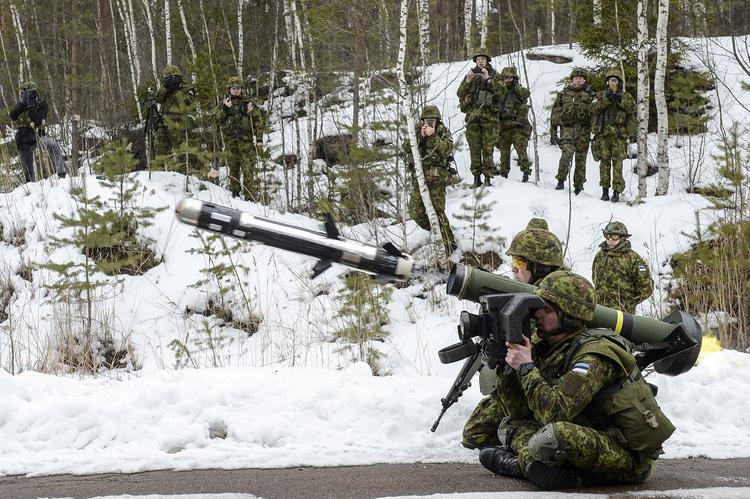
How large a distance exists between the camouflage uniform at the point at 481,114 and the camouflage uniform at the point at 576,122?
45.5 inches

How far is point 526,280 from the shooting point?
450cm

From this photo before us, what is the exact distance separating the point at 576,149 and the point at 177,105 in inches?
280

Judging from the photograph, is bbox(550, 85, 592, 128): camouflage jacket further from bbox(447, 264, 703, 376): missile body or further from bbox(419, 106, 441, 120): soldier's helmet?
bbox(447, 264, 703, 376): missile body

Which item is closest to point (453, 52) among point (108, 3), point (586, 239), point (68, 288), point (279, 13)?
point (279, 13)

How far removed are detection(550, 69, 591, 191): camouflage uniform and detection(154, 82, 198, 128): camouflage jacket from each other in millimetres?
6441

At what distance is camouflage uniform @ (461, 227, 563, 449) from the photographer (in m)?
4.37

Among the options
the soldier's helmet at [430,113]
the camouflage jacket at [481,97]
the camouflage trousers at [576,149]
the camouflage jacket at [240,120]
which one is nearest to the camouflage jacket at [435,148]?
the soldier's helmet at [430,113]

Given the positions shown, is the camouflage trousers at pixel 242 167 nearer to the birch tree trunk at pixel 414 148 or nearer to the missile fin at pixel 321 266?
the birch tree trunk at pixel 414 148

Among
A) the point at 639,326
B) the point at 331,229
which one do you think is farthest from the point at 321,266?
the point at 639,326

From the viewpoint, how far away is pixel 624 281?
7801mm

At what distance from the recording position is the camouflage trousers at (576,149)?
1256 cm

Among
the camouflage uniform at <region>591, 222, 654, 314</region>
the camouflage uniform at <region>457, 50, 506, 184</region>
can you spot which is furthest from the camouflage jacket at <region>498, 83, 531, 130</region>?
the camouflage uniform at <region>591, 222, 654, 314</region>

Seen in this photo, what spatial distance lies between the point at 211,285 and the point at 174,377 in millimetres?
5958

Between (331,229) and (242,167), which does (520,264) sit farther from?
(242,167)
